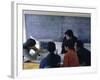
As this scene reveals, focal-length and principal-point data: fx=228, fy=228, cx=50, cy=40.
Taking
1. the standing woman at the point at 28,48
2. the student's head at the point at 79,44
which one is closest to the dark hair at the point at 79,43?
the student's head at the point at 79,44

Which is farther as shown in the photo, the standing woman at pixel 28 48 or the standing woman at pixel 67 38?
the standing woman at pixel 67 38

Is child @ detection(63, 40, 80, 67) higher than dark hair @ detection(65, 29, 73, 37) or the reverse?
the reverse

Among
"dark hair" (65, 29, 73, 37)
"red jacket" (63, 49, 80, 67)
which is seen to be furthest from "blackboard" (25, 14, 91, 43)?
"red jacket" (63, 49, 80, 67)

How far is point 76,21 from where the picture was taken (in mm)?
1825

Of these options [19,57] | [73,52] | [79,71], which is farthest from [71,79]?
[19,57]

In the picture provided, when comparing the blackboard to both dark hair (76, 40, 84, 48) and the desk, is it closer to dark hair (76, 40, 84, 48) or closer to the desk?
dark hair (76, 40, 84, 48)

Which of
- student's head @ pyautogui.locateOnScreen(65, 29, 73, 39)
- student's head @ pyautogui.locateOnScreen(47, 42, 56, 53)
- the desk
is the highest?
student's head @ pyautogui.locateOnScreen(65, 29, 73, 39)

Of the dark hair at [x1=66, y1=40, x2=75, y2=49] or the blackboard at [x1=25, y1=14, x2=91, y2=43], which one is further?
the dark hair at [x1=66, y1=40, x2=75, y2=49]

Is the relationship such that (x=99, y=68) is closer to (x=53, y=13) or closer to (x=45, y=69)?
(x=45, y=69)

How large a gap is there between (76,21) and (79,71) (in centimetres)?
40

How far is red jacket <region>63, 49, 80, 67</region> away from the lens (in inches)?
70.1

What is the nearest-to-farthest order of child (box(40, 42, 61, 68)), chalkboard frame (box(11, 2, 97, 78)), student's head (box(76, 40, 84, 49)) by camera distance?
chalkboard frame (box(11, 2, 97, 78))
child (box(40, 42, 61, 68))
student's head (box(76, 40, 84, 49))

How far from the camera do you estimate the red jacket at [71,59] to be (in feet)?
5.84

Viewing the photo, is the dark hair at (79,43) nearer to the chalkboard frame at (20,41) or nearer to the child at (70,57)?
the child at (70,57)
